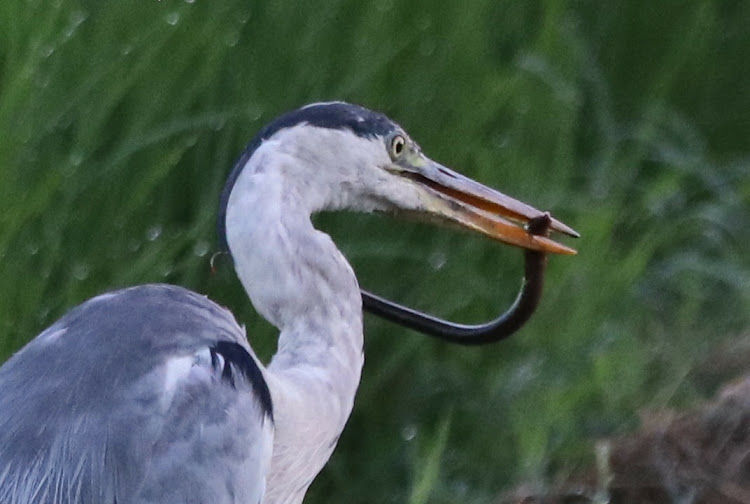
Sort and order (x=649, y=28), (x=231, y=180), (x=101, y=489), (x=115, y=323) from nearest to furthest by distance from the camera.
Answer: (x=101, y=489) < (x=115, y=323) < (x=231, y=180) < (x=649, y=28)

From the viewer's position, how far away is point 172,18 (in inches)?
102

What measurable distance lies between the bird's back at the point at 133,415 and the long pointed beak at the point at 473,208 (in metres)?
0.38

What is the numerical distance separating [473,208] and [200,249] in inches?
24.4

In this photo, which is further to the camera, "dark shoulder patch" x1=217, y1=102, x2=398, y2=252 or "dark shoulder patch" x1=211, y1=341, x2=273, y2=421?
"dark shoulder patch" x1=217, y1=102, x2=398, y2=252

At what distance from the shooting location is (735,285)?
2961 mm

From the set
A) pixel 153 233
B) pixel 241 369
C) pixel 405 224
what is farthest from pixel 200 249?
pixel 241 369

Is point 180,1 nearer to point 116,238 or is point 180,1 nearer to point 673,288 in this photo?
point 116,238

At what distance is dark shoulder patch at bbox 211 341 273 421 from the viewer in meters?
1.73

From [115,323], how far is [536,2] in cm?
171

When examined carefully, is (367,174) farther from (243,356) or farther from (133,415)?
(133,415)

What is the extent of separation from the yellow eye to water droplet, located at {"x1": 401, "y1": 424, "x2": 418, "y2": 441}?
719 mm

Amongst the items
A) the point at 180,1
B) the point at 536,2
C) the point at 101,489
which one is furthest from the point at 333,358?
the point at 536,2

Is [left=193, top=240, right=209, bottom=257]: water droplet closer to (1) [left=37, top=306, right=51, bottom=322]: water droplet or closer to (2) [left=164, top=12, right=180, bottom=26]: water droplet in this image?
(1) [left=37, top=306, right=51, bottom=322]: water droplet

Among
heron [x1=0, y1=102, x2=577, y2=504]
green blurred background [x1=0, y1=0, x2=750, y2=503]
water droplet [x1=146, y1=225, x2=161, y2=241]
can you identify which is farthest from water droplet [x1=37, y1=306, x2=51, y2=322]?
heron [x1=0, y1=102, x2=577, y2=504]
